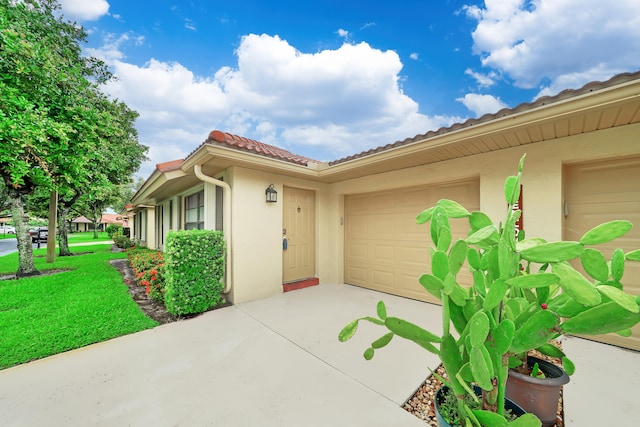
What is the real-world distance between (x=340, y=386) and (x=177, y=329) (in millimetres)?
2569

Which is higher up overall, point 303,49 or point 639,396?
point 303,49

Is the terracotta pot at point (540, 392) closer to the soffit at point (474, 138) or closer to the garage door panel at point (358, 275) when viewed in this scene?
the soffit at point (474, 138)

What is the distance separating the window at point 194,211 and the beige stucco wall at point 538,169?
17.5 ft

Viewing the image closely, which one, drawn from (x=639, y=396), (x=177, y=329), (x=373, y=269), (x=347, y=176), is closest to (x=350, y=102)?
(x=347, y=176)

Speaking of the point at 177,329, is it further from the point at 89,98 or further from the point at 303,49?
the point at 89,98

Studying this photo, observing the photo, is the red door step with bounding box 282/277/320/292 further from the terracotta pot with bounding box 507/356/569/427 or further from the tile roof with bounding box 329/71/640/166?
the terracotta pot with bounding box 507/356/569/427

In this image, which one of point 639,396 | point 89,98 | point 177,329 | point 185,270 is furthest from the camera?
point 89,98

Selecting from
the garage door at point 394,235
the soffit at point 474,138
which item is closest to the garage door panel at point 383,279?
the garage door at point 394,235

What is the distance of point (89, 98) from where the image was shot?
6.72 m

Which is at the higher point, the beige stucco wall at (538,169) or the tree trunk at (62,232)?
the beige stucco wall at (538,169)

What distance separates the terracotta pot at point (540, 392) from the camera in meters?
1.66

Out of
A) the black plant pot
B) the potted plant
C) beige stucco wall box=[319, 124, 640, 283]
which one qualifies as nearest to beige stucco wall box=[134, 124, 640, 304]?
beige stucco wall box=[319, 124, 640, 283]

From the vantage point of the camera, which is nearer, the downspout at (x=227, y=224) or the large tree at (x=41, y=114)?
Result: the downspout at (x=227, y=224)

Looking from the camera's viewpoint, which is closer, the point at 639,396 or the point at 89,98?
the point at 639,396
